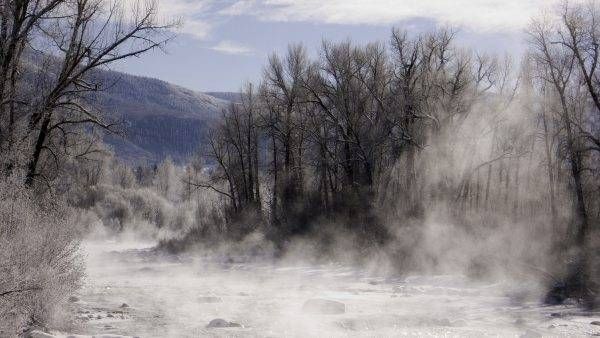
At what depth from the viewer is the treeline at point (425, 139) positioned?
1063 inches

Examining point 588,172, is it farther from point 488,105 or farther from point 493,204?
point 488,105

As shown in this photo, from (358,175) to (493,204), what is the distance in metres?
8.36

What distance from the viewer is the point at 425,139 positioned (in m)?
32.1

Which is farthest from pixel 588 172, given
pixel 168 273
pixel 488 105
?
pixel 168 273

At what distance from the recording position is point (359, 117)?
33812mm

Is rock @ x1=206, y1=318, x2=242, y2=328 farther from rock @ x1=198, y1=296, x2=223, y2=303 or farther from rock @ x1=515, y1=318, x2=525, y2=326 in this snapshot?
rock @ x1=515, y1=318, x2=525, y2=326

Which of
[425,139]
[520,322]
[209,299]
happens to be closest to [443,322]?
[520,322]

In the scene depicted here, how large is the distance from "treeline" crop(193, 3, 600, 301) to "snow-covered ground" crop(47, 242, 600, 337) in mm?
6118

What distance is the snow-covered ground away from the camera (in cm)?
1235

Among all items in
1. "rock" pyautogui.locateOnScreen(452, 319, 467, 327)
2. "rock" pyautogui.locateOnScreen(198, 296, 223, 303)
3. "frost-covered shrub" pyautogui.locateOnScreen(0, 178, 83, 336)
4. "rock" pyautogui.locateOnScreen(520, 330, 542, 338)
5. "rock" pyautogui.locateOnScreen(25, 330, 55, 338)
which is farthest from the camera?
"rock" pyautogui.locateOnScreen(198, 296, 223, 303)

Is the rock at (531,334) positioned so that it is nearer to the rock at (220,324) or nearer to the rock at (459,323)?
the rock at (459,323)

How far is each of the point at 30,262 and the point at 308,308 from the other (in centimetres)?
668

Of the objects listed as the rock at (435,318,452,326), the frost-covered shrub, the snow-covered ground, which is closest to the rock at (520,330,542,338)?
the snow-covered ground

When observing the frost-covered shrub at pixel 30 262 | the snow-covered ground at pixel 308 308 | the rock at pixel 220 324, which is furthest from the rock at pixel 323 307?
the frost-covered shrub at pixel 30 262
